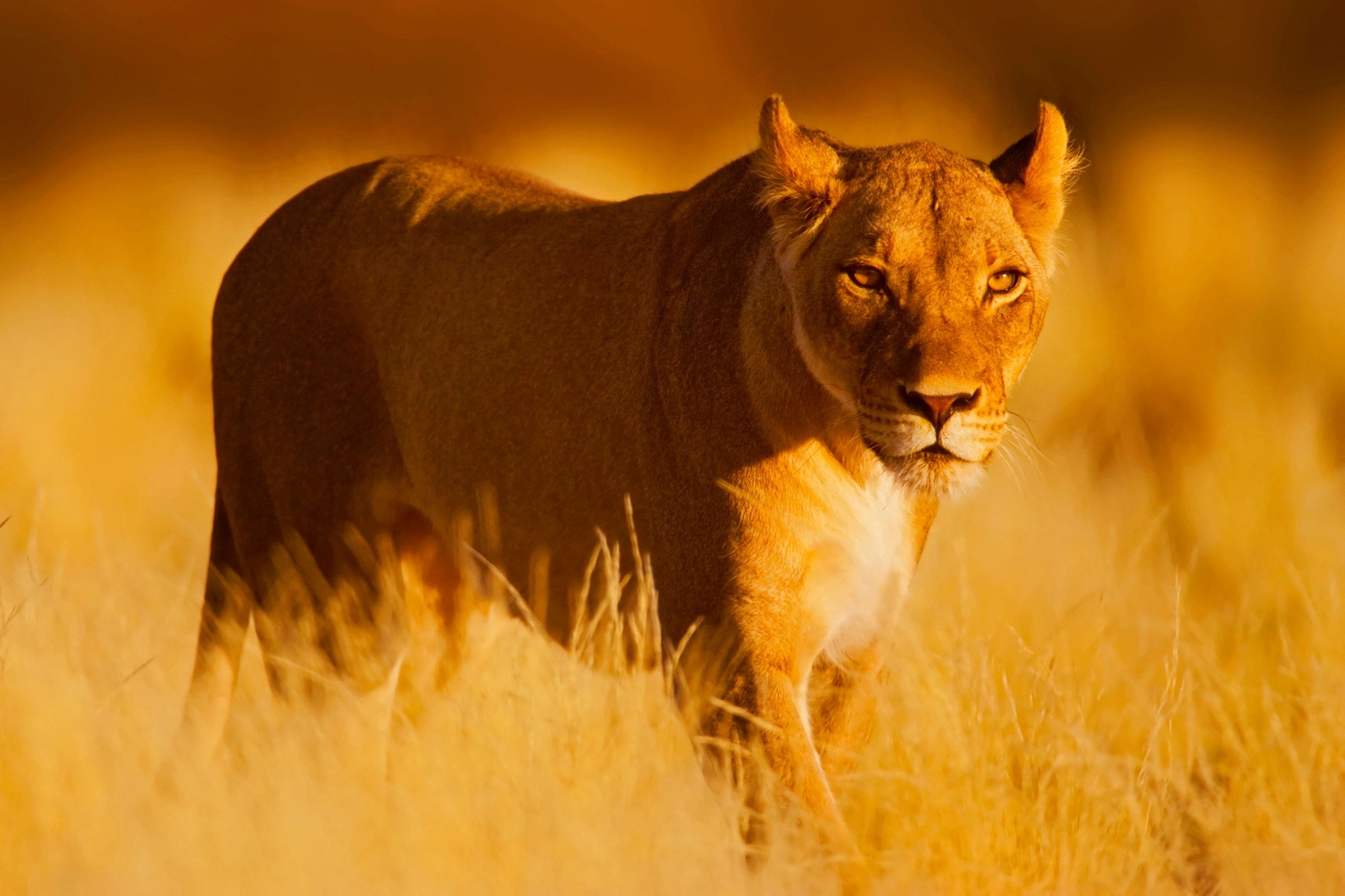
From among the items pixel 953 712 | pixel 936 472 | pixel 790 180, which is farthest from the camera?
pixel 953 712

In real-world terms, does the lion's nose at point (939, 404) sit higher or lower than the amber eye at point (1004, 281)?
lower

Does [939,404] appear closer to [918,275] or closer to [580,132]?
[918,275]

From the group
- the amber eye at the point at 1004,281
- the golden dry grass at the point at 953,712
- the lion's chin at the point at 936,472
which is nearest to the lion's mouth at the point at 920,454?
the lion's chin at the point at 936,472

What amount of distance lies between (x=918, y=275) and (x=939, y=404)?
352mm

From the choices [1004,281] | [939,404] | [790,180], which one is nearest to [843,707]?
[939,404]

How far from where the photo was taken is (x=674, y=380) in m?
4.15

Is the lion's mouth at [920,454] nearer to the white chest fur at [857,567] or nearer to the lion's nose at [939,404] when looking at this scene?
the lion's nose at [939,404]

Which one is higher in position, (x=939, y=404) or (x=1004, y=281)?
(x=1004, y=281)

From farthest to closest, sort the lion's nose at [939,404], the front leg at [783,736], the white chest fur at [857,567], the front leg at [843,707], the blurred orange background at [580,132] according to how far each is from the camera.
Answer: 1. the blurred orange background at [580,132]
2. the front leg at [843,707]
3. the white chest fur at [857,567]
4. the front leg at [783,736]
5. the lion's nose at [939,404]

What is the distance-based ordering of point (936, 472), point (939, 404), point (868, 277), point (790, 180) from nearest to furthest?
point (939, 404), point (936, 472), point (868, 277), point (790, 180)

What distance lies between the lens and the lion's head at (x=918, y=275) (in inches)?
139

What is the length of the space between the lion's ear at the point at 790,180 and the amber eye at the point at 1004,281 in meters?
0.43

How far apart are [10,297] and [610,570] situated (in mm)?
9750

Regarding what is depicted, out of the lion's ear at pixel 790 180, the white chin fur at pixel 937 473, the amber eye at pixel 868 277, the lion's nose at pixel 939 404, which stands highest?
the lion's ear at pixel 790 180
